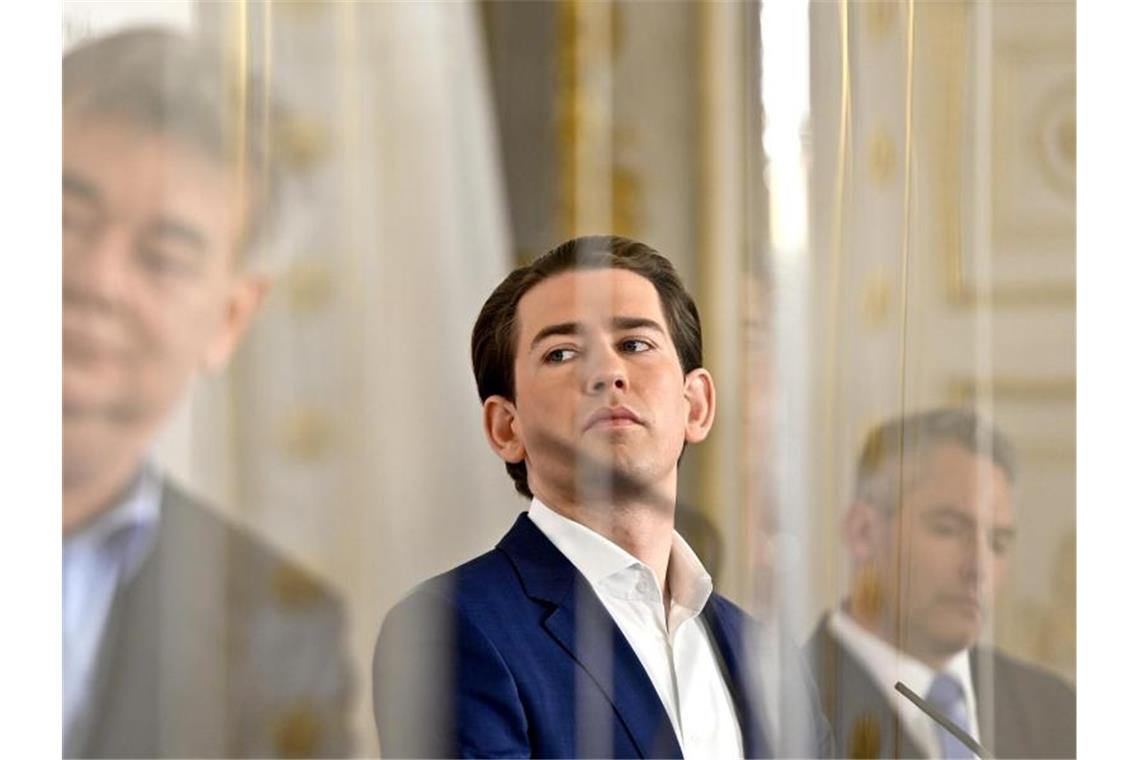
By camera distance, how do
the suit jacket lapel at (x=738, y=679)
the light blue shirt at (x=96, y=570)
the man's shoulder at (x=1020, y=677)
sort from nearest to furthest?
the light blue shirt at (x=96, y=570) < the suit jacket lapel at (x=738, y=679) < the man's shoulder at (x=1020, y=677)

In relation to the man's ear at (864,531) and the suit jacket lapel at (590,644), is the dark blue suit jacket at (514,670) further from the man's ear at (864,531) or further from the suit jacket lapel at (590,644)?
the man's ear at (864,531)

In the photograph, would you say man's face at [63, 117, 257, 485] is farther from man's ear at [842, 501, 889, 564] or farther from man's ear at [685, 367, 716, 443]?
man's ear at [842, 501, 889, 564]

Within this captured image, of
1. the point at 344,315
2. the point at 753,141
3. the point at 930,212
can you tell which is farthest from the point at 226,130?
the point at 930,212

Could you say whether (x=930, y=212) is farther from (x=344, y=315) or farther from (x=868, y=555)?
(x=344, y=315)

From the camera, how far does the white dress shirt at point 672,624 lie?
1.29 m

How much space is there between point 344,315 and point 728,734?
0.55m

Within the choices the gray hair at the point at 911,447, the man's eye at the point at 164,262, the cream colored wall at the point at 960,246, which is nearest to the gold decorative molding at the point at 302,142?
the man's eye at the point at 164,262

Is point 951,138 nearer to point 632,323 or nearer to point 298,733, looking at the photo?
point 632,323

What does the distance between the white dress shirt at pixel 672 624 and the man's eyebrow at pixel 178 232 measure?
0.40m

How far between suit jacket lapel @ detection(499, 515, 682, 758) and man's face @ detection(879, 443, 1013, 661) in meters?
0.29

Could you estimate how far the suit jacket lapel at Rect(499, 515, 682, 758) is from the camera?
1.27 metres

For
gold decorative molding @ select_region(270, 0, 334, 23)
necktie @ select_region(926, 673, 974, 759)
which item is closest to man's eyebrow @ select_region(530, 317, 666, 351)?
gold decorative molding @ select_region(270, 0, 334, 23)

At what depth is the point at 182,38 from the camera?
1.23 meters

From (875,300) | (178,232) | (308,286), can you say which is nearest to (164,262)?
(178,232)
